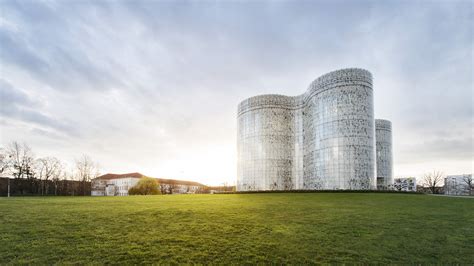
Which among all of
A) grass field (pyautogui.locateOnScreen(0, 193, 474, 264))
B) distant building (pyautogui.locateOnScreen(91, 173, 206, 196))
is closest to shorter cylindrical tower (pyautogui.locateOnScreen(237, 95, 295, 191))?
distant building (pyautogui.locateOnScreen(91, 173, 206, 196))

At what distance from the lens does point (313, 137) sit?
63.8 metres

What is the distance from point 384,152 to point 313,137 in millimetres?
30506

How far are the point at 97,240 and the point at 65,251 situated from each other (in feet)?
3.63

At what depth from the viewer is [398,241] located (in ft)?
28.1

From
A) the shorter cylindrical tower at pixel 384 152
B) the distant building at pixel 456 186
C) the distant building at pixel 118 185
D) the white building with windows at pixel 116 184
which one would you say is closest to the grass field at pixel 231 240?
the shorter cylindrical tower at pixel 384 152

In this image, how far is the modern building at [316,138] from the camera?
55188 millimetres

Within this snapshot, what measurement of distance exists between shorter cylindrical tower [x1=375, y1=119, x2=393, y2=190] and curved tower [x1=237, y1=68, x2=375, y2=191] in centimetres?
2496

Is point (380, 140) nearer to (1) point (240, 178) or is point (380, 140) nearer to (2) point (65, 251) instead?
(1) point (240, 178)

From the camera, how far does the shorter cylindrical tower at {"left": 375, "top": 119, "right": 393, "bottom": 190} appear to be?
7569 cm

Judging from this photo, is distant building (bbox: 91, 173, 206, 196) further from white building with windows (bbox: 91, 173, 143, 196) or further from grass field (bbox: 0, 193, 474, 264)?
grass field (bbox: 0, 193, 474, 264)

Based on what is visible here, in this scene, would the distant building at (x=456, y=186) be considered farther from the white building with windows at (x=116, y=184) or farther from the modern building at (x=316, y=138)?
the white building with windows at (x=116, y=184)

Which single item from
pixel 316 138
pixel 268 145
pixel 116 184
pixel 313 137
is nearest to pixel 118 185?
pixel 116 184

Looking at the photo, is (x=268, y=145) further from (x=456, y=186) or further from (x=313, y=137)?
(x=456, y=186)

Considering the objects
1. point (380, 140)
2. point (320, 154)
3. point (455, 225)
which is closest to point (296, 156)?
point (320, 154)
